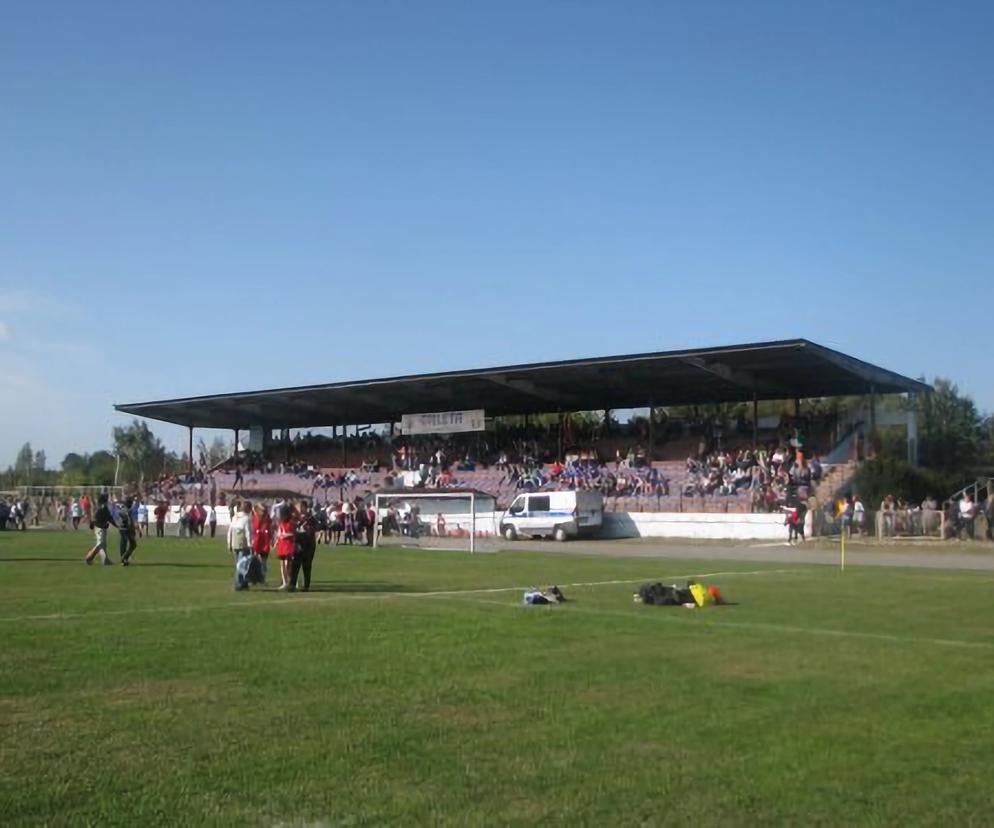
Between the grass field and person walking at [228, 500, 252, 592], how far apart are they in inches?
80.5

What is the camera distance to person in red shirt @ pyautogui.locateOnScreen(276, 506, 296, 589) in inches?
809

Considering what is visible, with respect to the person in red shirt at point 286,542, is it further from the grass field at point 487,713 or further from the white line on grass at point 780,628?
the white line on grass at point 780,628

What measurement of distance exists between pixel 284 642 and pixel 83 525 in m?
54.9

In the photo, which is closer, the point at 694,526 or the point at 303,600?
the point at 303,600

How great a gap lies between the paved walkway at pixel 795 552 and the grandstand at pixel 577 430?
4911 mm

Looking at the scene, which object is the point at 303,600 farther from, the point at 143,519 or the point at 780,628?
the point at 143,519

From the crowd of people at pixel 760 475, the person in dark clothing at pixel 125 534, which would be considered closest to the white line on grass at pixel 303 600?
the person in dark clothing at pixel 125 534

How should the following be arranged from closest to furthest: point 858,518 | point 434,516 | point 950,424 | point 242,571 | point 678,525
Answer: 1. point 242,571
2. point 858,518
3. point 678,525
4. point 434,516
5. point 950,424

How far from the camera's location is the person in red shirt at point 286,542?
67.4ft

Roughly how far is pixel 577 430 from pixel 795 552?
27250 mm

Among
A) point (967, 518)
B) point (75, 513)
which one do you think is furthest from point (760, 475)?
point (75, 513)

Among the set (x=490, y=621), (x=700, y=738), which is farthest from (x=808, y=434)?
(x=700, y=738)

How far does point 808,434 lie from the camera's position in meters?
54.0

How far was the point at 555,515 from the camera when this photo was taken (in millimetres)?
49781
